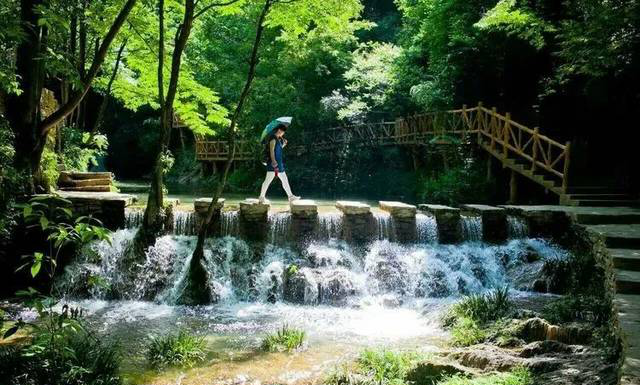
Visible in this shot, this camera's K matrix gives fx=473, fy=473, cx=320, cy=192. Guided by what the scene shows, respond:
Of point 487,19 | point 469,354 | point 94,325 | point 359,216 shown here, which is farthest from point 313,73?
point 469,354

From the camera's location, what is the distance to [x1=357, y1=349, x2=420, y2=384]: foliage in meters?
4.99

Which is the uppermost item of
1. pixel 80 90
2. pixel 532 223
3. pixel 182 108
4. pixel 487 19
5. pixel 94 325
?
pixel 487 19

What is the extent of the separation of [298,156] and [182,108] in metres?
12.2

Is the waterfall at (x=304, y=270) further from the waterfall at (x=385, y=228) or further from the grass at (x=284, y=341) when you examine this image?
the grass at (x=284, y=341)

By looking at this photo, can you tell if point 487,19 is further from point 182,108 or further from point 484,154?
point 182,108

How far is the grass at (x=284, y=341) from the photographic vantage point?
6.14 meters

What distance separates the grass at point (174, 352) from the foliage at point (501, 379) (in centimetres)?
301

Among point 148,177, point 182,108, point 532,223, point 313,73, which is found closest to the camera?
point 532,223

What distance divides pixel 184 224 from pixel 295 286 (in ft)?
9.86

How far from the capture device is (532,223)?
10297mm

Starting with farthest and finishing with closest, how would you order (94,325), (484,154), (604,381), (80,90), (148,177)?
(148,177)
(484,154)
(94,325)
(80,90)
(604,381)

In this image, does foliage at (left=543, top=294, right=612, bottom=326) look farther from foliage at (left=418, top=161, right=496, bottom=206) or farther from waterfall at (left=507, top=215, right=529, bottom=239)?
foliage at (left=418, top=161, right=496, bottom=206)

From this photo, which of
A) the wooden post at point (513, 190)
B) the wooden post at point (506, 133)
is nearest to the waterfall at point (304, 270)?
the wooden post at point (513, 190)

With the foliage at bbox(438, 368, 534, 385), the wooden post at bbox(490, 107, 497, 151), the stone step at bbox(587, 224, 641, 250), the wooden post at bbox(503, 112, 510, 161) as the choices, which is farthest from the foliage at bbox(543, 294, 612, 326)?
the wooden post at bbox(490, 107, 497, 151)
